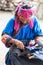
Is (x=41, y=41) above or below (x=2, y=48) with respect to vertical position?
above

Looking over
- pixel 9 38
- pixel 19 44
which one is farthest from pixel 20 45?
pixel 9 38

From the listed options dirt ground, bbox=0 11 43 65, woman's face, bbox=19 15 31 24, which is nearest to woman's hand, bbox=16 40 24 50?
woman's face, bbox=19 15 31 24

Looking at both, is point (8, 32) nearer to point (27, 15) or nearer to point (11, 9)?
point (27, 15)

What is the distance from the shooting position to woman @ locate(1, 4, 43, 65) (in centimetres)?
165

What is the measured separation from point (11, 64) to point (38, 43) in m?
0.28

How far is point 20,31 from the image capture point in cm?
172

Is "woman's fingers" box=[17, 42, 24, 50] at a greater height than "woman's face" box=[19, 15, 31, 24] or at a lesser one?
lesser

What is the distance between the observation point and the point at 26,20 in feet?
5.48

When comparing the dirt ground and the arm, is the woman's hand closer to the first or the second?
the arm

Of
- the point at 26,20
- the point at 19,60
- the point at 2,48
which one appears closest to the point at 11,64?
the point at 19,60

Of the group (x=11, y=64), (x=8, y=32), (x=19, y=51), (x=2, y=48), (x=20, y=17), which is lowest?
(x=2, y=48)

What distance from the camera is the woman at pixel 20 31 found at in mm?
1651

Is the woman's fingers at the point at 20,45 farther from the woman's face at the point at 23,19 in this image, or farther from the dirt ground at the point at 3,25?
the dirt ground at the point at 3,25

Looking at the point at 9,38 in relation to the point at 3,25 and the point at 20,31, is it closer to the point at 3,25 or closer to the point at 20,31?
the point at 20,31
